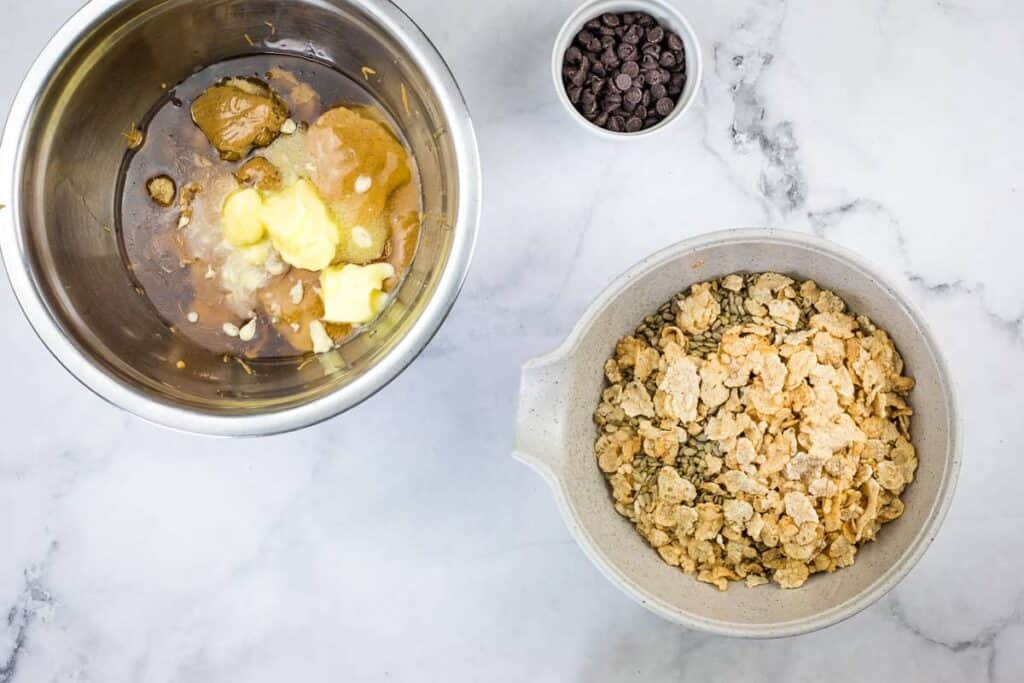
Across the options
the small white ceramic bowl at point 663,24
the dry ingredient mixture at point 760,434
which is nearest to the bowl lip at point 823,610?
the dry ingredient mixture at point 760,434

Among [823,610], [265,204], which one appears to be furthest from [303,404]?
[823,610]

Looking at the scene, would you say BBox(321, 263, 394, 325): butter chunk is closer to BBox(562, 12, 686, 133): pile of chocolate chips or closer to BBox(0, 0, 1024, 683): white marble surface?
BBox(0, 0, 1024, 683): white marble surface

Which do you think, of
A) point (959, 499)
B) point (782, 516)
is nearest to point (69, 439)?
point (782, 516)

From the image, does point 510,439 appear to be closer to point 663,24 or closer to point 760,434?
point 760,434

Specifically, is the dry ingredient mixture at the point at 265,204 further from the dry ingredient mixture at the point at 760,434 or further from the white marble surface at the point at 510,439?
the dry ingredient mixture at the point at 760,434

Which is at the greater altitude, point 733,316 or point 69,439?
point 69,439

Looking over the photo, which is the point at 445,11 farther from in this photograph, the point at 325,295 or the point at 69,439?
the point at 69,439
